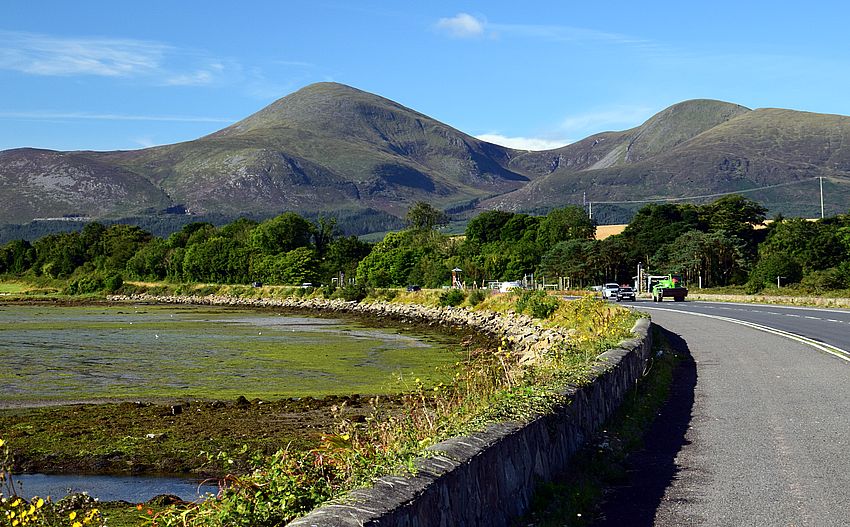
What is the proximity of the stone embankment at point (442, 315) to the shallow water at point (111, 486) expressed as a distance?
8.49 metres

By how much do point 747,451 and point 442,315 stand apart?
63383 millimetres

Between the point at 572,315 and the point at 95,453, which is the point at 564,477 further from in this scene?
the point at 572,315

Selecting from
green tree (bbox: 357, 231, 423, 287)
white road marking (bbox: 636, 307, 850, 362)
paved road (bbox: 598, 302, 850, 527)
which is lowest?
paved road (bbox: 598, 302, 850, 527)

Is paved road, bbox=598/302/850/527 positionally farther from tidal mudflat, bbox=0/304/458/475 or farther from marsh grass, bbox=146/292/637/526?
tidal mudflat, bbox=0/304/458/475

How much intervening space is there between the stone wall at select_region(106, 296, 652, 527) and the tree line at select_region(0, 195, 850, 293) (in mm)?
64849

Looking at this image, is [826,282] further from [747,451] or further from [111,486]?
[111,486]

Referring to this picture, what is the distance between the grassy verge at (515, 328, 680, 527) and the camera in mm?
9133

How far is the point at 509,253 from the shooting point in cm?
12062

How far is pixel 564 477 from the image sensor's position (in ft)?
34.0

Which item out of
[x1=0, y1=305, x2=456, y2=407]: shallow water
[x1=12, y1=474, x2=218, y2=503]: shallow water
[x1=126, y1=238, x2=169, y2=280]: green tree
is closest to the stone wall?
[x1=12, y1=474, x2=218, y2=503]: shallow water

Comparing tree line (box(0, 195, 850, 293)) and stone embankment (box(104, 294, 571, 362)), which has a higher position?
tree line (box(0, 195, 850, 293))

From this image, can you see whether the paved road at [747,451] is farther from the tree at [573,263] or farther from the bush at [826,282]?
the tree at [573,263]

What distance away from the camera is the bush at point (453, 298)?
79750mm

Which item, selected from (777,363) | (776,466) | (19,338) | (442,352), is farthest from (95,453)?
(19,338)
